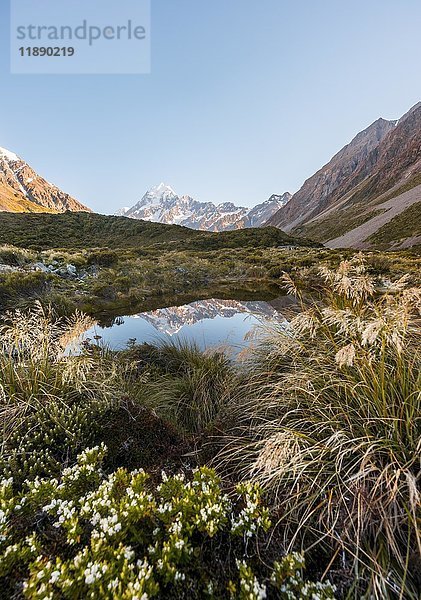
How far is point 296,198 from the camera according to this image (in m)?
167

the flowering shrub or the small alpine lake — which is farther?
the small alpine lake

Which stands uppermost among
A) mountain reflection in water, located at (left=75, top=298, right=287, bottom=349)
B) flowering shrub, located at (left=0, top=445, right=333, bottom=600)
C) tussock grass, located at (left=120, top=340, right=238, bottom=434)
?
flowering shrub, located at (left=0, top=445, right=333, bottom=600)

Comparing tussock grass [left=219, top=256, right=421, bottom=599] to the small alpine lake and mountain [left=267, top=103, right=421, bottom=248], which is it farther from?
mountain [left=267, top=103, right=421, bottom=248]

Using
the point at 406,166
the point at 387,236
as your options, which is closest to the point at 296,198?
the point at 406,166

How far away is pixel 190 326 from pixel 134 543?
596 cm

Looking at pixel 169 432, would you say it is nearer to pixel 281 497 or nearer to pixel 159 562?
pixel 281 497

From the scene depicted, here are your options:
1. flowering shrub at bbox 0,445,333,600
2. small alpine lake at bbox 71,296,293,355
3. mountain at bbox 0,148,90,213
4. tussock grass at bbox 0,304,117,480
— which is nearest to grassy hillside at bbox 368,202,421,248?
small alpine lake at bbox 71,296,293,355

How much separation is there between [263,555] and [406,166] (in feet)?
385

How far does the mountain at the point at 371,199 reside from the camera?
57094 mm

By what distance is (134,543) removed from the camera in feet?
5.21

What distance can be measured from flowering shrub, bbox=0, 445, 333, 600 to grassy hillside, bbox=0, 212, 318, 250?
116ft

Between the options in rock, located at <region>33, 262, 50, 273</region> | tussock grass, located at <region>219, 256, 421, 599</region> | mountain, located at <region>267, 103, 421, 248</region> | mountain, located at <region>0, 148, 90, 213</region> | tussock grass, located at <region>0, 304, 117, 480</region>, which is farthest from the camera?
mountain, located at <region>0, 148, 90, 213</region>

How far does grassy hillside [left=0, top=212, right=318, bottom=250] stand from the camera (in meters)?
38.5

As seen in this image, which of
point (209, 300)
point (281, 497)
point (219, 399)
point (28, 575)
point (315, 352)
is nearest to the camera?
point (28, 575)
